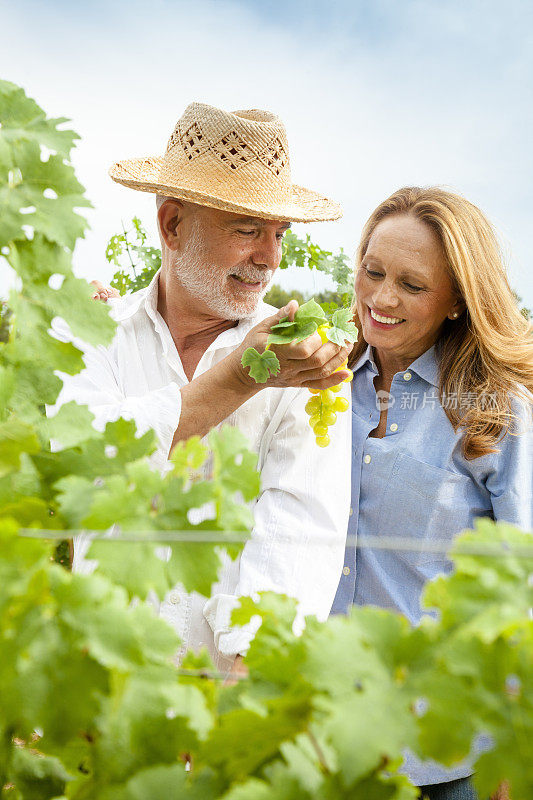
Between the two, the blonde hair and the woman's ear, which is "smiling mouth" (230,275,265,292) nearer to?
the woman's ear

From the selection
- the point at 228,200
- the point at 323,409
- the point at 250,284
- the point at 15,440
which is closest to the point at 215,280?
the point at 250,284

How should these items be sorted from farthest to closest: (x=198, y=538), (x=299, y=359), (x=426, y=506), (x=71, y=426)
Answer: (x=426, y=506) → (x=299, y=359) → (x=71, y=426) → (x=198, y=538)

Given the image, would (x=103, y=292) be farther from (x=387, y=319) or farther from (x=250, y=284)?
(x=387, y=319)

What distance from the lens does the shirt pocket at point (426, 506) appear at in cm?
207

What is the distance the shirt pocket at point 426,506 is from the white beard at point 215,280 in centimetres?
62

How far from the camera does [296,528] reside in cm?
189

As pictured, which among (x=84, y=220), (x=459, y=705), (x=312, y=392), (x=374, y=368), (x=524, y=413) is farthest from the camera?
(x=374, y=368)

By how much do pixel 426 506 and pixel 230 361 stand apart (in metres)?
0.66

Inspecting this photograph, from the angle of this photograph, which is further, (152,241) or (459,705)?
(152,241)

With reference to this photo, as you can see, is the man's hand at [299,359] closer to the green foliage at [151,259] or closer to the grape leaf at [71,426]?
the grape leaf at [71,426]

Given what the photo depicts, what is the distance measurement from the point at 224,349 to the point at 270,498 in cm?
50

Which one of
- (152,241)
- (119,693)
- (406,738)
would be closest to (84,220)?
(119,693)

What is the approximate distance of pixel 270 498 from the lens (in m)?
1.95

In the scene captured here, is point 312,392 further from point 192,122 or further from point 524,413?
point 192,122
